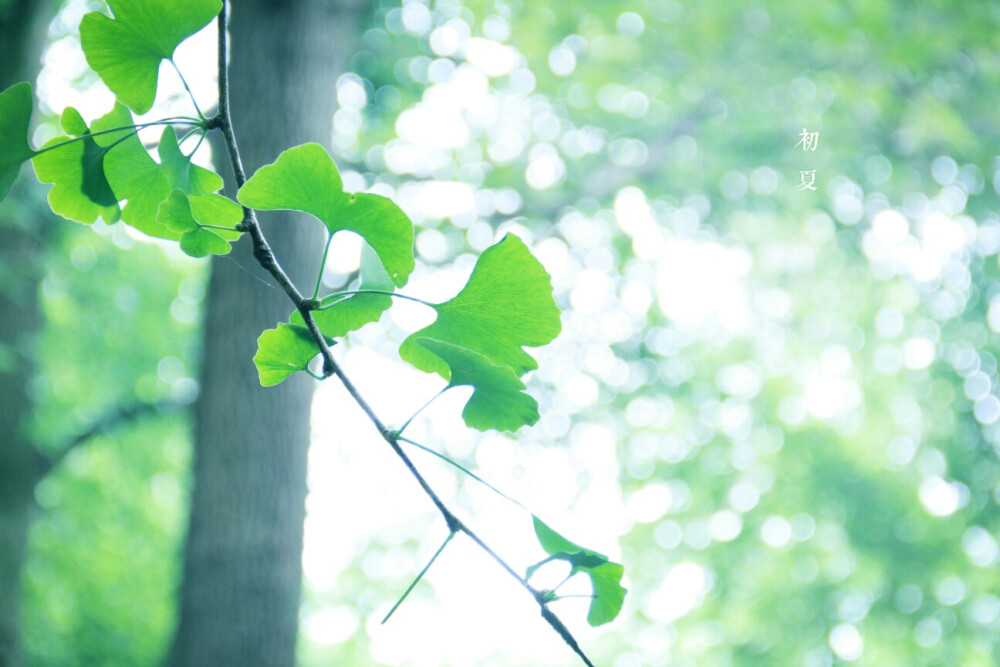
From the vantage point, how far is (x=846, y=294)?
15.9 ft

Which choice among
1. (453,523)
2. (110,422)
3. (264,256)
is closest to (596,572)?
(453,523)

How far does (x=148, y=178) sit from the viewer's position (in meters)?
0.37

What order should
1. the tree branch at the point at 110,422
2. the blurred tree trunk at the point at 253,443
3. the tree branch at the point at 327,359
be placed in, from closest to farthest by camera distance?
the tree branch at the point at 327,359 → the blurred tree trunk at the point at 253,443 → the tree branch at the point at 110,422

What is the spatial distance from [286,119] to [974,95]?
317cm

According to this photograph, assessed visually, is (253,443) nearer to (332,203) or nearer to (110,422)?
(332,203)

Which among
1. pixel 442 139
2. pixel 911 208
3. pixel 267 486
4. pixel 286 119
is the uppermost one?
pixel 442 139

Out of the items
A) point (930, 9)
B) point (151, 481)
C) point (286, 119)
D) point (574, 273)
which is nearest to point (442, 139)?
point (574, 273)

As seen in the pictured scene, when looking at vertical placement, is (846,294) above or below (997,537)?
above

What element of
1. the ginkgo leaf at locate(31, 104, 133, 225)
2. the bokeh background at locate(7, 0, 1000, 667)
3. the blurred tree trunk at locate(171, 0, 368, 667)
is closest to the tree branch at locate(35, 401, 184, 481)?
the bokeh background at locate(7, 0, 1000, 667)

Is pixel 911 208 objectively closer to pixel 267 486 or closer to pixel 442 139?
pixel 442 139

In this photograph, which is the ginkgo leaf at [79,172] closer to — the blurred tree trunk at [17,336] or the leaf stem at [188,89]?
the leaf stem at [188,89]

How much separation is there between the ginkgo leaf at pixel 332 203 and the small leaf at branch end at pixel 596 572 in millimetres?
128

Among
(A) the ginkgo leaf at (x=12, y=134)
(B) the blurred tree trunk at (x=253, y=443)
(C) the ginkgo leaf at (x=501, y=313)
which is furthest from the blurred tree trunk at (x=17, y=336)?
(C) the ginkgo leaf at (x=501, y=313)

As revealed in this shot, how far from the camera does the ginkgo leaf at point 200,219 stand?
0.99 ft
